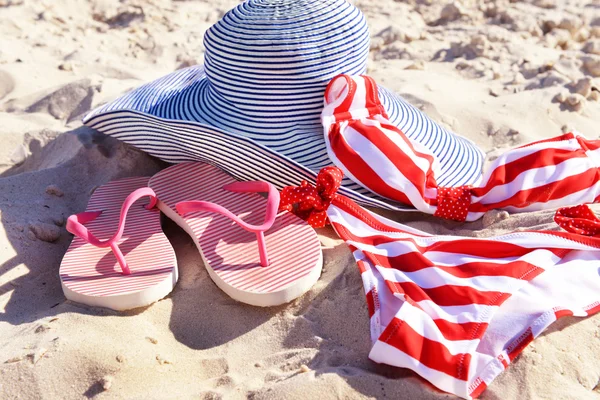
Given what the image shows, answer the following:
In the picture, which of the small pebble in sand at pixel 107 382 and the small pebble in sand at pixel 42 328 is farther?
the small pebble in sand at pixel 42 328

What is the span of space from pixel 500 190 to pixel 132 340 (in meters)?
1.06

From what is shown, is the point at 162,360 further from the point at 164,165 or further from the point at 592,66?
the point at 592,66

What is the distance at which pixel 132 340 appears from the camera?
4.82ft

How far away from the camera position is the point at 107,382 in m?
1.35

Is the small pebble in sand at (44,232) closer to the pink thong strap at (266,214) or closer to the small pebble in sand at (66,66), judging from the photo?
the pink thong strap at (266,214)

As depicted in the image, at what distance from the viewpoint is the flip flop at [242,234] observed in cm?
159

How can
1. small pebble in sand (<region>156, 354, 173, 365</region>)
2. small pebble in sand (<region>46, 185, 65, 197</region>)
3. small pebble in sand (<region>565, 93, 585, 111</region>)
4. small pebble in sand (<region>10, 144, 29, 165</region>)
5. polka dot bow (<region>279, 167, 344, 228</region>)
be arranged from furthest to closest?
1. small pebble in sand (<region>565, 93, 585, 111</region>)
2. small pebble in sand (<region>10, 144, 29, 165</region>)
3. small pebble in sand (<region>46, 185, 65, 197</region>)
4. polka dot bow (<region>279, 167, 344, 228</region>)
5. small pebble in sand (<region>156, 354, 173, 365</region>)

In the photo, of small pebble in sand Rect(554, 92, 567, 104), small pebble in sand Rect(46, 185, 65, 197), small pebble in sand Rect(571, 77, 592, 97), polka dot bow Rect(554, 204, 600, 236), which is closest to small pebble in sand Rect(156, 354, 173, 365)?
small pebble in sand Rect(46, 185, 65, 197)

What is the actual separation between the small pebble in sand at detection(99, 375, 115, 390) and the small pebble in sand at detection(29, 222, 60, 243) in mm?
641

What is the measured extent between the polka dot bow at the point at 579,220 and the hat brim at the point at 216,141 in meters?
0.37

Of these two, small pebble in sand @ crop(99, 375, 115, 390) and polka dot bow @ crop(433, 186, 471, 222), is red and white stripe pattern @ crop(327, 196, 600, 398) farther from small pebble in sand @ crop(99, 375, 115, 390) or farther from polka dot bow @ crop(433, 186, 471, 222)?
small pebble in sand @ crop(99, 375, 115, 390)

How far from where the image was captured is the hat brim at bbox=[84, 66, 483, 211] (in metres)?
1.87

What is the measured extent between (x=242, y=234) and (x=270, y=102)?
39cm

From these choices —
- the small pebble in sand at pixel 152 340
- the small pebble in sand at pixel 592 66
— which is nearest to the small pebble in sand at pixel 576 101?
the small pebble in sand at pixel 592 66
